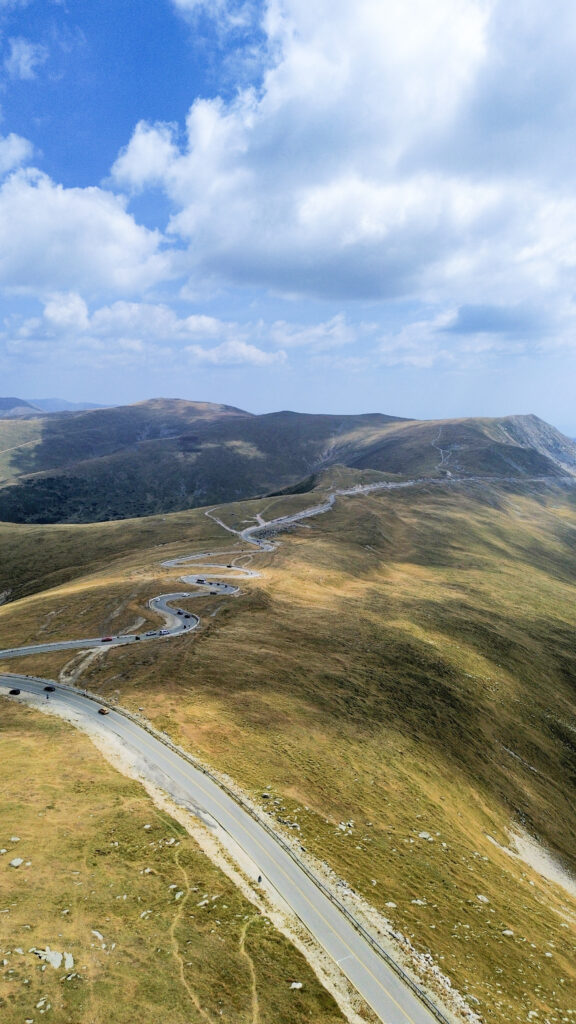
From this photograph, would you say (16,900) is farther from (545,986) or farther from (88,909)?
(545,986)

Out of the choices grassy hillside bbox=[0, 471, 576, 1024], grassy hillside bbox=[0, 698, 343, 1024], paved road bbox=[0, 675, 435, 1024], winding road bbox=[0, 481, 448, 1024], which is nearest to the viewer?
grassy hillside bbox=[0, 698, 343, 1024]

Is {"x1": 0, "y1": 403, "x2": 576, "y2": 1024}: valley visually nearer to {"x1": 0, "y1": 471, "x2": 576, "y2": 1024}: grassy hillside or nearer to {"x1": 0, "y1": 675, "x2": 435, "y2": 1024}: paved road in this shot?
{"x1": 0, "y1": 471, "x2": 576, "y2": 1024}: grassy hillside

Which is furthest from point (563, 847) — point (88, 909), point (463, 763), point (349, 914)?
point (88, 909)

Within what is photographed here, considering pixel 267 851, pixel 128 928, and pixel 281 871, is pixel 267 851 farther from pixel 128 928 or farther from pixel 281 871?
Result: pixel 128 928

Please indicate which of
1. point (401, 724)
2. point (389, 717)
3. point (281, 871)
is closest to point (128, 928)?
point (281, 871)

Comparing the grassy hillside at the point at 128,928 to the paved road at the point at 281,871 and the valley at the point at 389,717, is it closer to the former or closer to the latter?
the paved road at the point at 281,871

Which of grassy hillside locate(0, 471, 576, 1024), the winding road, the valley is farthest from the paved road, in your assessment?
grassy hillside locate(0, 471, 576, 1024)

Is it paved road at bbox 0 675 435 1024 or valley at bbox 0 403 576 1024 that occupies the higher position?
paved road at bbox 0 675 435 1024

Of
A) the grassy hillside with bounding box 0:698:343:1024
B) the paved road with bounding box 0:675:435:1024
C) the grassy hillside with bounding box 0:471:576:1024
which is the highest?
the grassy hillside with bounding box 0:698:343:1024
